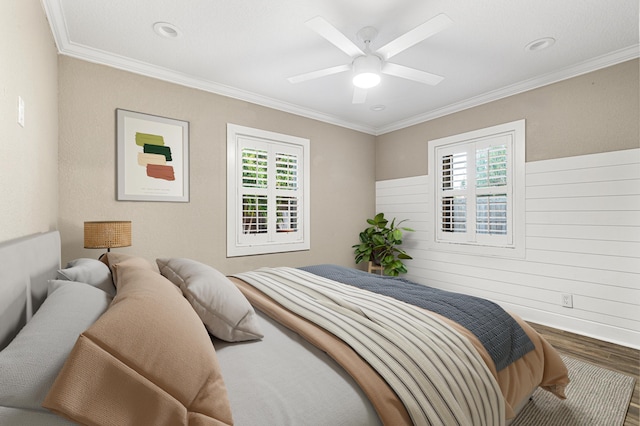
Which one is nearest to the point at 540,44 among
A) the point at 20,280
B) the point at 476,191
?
the point at 476,191

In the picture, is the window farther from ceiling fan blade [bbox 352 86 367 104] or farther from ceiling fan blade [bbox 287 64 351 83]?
ceiling fan blade [bbox 352 86 367 104]

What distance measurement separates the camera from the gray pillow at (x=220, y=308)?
1224mm

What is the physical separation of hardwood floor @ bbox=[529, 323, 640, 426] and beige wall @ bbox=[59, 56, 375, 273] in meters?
2.66

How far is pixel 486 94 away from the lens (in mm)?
3699

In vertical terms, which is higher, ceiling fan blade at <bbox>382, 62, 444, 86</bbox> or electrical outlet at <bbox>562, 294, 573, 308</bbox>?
ceiling fan blade at <bbox>382, 62, 444, 86</bbox>

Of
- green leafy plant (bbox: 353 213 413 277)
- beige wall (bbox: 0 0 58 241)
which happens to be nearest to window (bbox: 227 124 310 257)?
green leafy plant (bbox: 353 213 413 277)

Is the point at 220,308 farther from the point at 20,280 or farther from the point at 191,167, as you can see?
the point at 191,167

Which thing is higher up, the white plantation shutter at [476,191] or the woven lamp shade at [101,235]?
the white plantation shutter at [476,191]

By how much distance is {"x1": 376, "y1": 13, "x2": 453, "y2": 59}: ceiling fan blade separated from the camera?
186cm

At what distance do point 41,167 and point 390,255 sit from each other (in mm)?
3889

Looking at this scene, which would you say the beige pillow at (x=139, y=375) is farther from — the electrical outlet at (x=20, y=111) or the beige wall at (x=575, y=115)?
the beige wall at (x=575, y=115)

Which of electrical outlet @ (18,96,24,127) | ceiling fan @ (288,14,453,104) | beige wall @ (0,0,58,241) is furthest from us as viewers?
ceiling fan @ (288,14,453,104)

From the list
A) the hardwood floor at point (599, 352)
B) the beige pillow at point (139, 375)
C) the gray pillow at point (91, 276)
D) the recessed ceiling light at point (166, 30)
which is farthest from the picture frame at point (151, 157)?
the hardwood floor at point (599, 352)

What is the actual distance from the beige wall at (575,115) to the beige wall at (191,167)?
191cm
